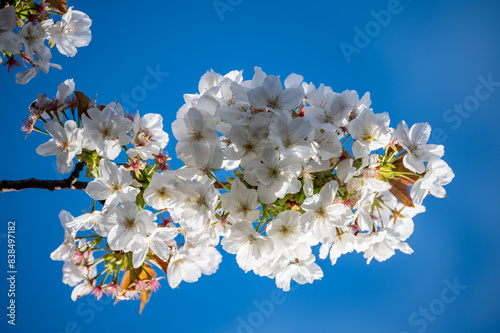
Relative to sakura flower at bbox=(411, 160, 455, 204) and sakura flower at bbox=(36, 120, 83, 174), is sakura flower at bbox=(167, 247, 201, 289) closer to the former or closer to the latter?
sakura flower at bbox=(36, 120, 83, 174)

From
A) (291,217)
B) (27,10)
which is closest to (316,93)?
(291,217)

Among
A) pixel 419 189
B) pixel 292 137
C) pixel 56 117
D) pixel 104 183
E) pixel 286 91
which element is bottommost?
pixel 419 189

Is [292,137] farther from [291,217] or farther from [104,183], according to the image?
[104,183]

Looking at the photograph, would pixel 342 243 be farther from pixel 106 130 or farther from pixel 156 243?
pixel 106 130

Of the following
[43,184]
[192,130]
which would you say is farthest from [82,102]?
[192,130]

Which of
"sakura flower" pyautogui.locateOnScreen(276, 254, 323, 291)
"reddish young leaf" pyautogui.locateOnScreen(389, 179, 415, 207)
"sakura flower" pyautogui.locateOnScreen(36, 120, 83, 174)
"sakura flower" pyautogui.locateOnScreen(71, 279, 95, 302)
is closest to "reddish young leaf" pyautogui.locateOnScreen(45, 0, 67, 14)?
"sakura flower" pyautogui.locateOnScreen(36, 120, 83, 174)

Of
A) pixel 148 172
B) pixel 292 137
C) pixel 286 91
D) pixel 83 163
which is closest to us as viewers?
pixel 292 137
